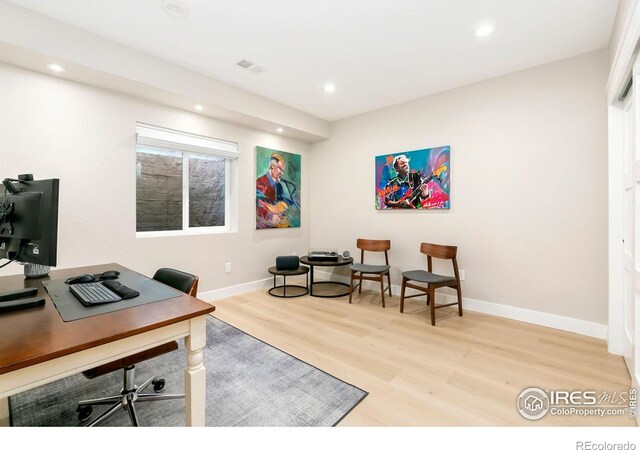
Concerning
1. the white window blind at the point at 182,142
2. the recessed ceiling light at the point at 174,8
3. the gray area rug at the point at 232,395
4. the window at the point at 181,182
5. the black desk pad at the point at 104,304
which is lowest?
the gray area rug at the point at 232,395

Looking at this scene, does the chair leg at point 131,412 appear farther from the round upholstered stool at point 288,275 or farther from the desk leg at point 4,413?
the round upholstered stool at point 288,275

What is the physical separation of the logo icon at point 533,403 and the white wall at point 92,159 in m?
3.20

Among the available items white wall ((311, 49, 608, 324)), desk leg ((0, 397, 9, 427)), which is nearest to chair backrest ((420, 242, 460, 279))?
white wall ((311, 49, 608, 324))

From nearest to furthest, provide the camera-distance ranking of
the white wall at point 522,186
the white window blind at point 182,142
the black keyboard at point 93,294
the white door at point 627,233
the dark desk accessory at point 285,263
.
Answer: the black keyboard at point 93,294
the white door at point 627,233
the white wall at point 522,186
the white window blind at point 182,142
the dark desk accessory at point 285,263

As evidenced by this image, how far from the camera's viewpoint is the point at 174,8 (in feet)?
6.89

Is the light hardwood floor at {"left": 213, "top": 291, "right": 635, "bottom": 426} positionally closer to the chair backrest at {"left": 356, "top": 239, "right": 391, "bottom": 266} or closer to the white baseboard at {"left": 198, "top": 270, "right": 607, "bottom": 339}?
the white baseboard at {"left": 198, "top": 270, "right": 607, "bottom": 339}

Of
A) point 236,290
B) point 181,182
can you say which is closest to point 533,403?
point 236,290

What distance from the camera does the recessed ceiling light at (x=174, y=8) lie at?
2.05m

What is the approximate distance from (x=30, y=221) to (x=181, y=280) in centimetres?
78

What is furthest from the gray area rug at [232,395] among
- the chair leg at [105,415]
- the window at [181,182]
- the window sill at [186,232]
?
the window at [181,182]

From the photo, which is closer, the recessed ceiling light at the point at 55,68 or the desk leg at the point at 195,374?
the desk leg at the point at 195,374

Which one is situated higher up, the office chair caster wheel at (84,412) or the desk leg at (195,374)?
the desk leg at (195,374)

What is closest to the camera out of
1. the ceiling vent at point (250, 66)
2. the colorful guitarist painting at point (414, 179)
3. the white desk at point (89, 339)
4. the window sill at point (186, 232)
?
the white desk at point (89, 339)
